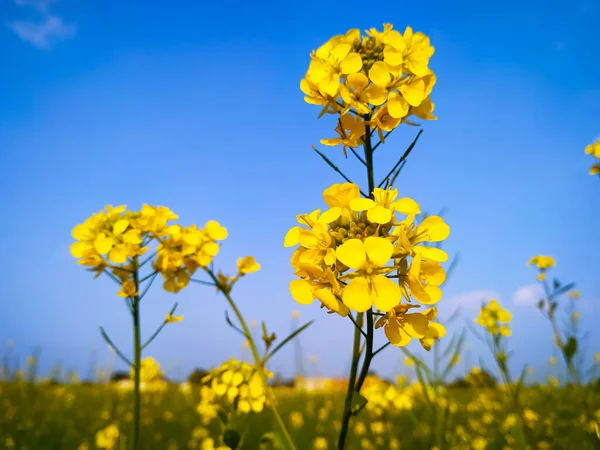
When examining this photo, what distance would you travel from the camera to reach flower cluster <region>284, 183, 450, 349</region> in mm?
1090

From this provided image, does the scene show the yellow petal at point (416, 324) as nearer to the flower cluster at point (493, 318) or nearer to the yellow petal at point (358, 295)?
the yellow petal at point (358, 295)

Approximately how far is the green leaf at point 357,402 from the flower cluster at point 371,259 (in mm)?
167

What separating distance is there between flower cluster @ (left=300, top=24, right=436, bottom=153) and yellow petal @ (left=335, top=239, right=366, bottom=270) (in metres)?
0.49

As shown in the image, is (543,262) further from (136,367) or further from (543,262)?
(136,367)

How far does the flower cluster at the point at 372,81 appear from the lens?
4.61ft

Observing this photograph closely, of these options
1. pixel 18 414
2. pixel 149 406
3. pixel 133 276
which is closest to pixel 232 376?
pixel 133 276

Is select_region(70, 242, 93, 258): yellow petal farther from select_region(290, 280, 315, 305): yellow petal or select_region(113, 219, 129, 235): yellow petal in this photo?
select_region(290, 280, 315, 305): yellow petal

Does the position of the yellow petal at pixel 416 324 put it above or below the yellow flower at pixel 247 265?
below

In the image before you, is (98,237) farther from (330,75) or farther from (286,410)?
(286,410)

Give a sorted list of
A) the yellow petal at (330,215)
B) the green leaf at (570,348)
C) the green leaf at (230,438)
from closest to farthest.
→ the yellow petal at (330,215)
the green leaf at (230,438)
the green leaf at (570,348)

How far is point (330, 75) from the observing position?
1.45 metres

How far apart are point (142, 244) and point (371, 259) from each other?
1.66 metres

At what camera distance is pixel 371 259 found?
109cm

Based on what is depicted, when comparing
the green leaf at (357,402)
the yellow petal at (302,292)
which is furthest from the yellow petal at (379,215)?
the green leaf at (357,402)
